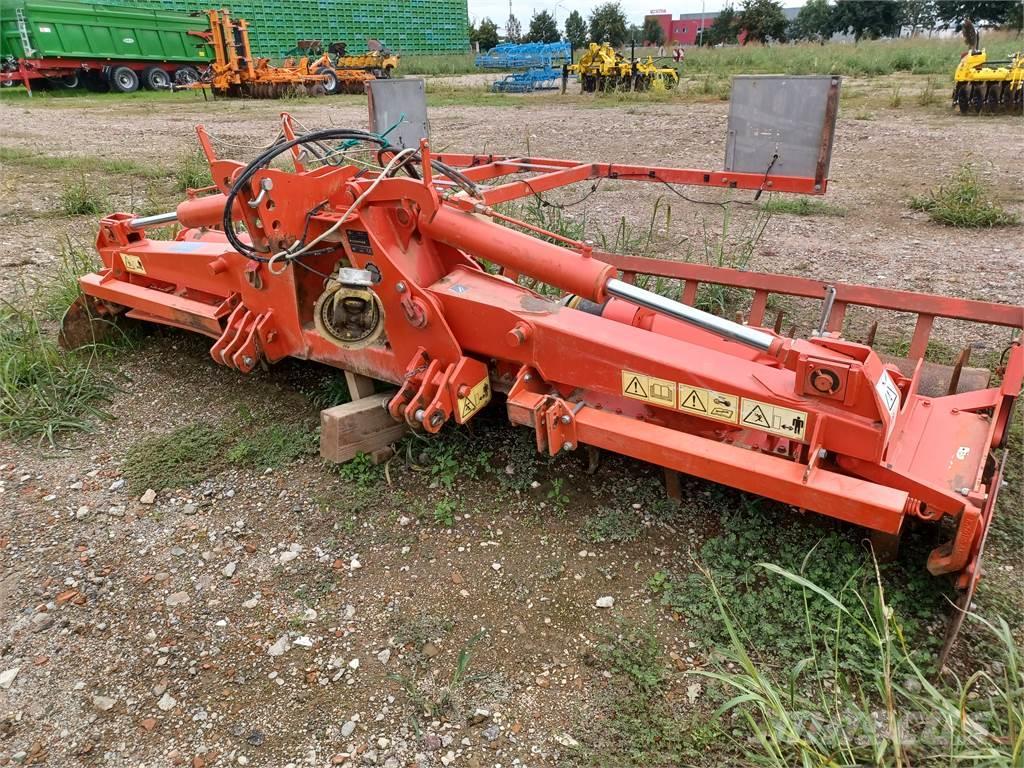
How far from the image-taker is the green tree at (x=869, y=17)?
4441 cm

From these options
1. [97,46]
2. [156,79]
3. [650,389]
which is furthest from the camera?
[156,79]

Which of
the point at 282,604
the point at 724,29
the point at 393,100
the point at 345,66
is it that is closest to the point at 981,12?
the point at 724,29

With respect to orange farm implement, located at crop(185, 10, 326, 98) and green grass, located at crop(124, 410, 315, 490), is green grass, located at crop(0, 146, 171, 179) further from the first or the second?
orange farm implement, located at crop(185, 10, 326, 98)

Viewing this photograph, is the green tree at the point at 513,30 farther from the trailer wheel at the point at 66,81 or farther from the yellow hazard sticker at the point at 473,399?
the yellow hazard sticker at the point at 473,399

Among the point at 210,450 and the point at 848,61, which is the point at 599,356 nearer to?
the point at 210,450

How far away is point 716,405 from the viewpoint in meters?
2.53

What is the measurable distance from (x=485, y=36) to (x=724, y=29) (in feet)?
52.5

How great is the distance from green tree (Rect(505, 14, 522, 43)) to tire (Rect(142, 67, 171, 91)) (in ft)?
95.0

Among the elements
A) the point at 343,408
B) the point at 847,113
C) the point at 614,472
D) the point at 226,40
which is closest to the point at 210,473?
the point at 343,408

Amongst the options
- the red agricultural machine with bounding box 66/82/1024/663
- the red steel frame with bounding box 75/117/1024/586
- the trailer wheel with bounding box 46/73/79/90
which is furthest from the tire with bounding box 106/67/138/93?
the red steel frame with bounding box 75/117/1024/586

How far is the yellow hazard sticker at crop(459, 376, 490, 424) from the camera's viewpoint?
301cm

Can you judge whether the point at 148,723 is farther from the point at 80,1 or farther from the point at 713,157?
the point at 80,1

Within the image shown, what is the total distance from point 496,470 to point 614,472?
52 centimetres

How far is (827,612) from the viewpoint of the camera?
247 centimetres
